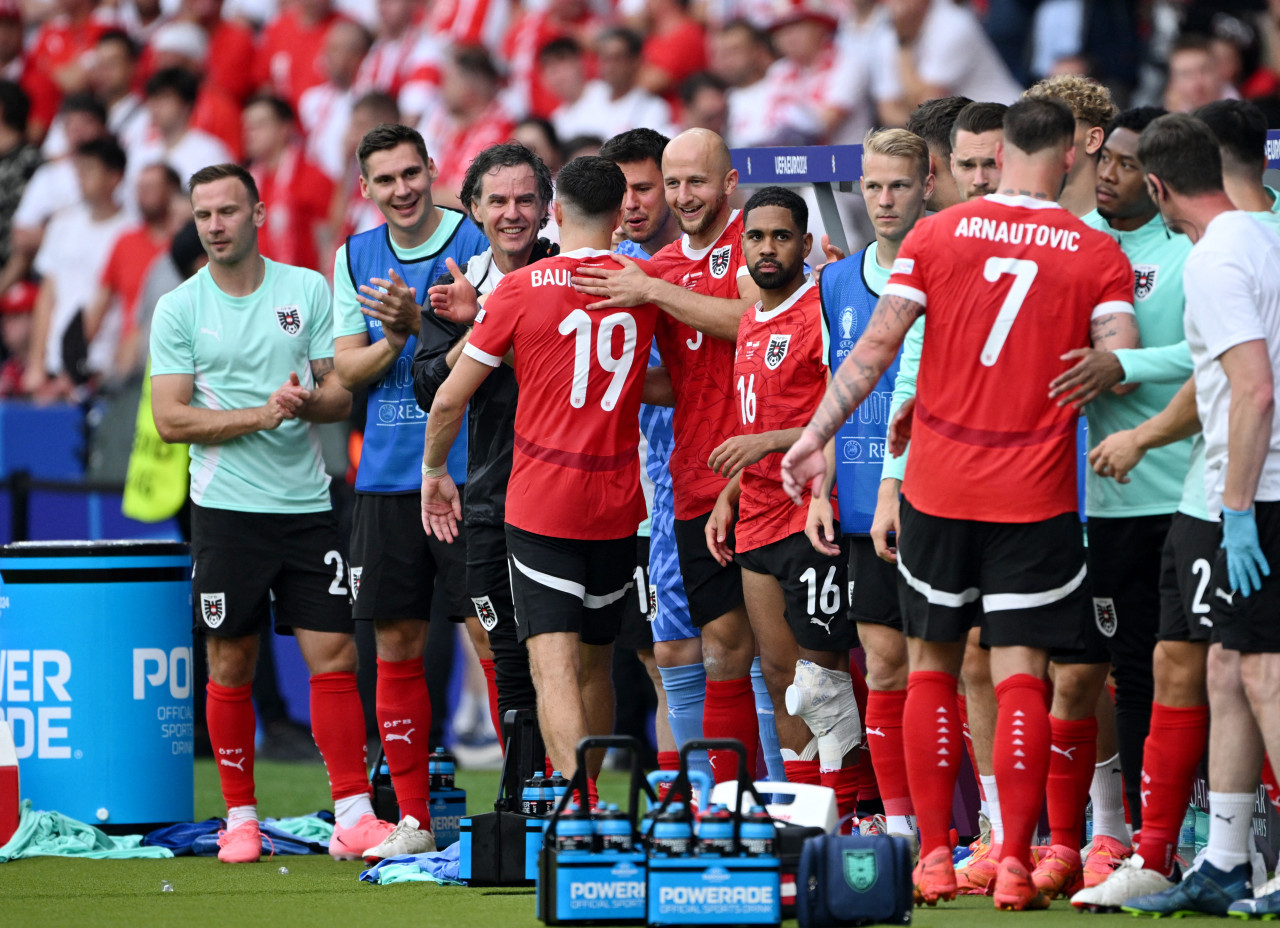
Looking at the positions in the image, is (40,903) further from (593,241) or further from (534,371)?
(593,241)

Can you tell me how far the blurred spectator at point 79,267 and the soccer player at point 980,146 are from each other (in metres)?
10.2

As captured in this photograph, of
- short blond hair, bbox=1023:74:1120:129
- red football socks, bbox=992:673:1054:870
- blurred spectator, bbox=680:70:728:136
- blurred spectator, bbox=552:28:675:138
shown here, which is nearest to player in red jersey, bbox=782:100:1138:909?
red football socks, bbox=992:673:1054:870

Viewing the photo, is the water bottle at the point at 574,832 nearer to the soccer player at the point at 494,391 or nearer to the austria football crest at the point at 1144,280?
the soccer player at the point at 494,391

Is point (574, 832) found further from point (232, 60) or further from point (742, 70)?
point (232, 60)

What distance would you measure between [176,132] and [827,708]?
11.1 meters

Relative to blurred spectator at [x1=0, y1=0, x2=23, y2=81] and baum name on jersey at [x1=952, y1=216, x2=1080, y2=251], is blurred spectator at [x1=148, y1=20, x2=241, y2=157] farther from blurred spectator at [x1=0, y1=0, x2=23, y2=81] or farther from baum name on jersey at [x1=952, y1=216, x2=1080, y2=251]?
baum name on jersey at [x1=952, y1=216, x2=1080, y2=251]

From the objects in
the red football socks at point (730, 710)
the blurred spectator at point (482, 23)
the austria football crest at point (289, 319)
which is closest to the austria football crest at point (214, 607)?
the austria football crest at point (289, 319)

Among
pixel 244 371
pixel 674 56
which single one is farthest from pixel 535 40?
pixel 244 371

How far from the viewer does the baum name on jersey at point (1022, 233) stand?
4.93 m

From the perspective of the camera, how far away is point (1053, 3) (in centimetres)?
1107

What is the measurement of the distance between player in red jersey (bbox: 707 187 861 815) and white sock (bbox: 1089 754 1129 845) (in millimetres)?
828

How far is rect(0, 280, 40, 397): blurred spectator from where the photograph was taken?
49.9 feet

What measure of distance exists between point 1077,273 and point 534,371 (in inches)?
72.5

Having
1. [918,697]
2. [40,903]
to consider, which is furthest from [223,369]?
[918,697]
